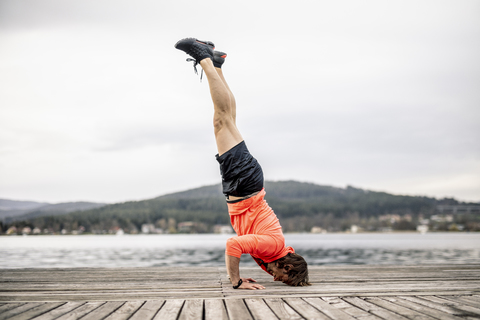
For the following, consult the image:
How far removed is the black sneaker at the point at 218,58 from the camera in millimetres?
4981

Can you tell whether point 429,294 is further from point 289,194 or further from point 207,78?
point 289,194

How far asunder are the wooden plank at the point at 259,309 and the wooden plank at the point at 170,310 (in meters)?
0.57

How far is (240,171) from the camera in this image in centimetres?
437

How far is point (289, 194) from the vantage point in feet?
468

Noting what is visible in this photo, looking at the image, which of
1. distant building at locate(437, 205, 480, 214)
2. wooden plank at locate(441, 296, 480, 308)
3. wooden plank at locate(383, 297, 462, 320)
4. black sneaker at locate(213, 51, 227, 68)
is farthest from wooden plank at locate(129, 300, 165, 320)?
distant building at locate(437, 205, 480, 214)

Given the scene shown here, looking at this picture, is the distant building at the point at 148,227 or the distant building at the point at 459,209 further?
the distant building at the point at 459,209

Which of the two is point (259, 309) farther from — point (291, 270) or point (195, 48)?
point (195, 48)

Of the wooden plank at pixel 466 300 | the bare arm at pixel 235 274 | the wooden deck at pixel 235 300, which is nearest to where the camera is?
the wooden deck at pixel 235 300

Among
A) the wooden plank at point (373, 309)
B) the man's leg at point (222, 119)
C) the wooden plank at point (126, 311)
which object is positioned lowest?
the wooden plank at point (373, 309)

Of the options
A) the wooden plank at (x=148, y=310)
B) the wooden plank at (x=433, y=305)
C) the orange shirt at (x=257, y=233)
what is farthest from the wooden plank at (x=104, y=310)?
the wooden plank at (x=433, y=305)

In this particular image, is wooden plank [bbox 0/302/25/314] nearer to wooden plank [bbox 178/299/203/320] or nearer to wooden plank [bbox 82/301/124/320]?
wooden plank [bbox 82/301/124/320]

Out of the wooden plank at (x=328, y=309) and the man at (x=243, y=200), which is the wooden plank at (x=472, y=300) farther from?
the man at (x=243, y=200)

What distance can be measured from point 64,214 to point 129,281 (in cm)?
13445

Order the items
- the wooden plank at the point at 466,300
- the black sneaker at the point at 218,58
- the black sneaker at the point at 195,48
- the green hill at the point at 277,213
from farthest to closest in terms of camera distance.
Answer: the green hill at the point at 277,213, the black sneaker at the point at 218,58, the black sneaker at the point at 195,48, the wooden plank at the point at 466,300
